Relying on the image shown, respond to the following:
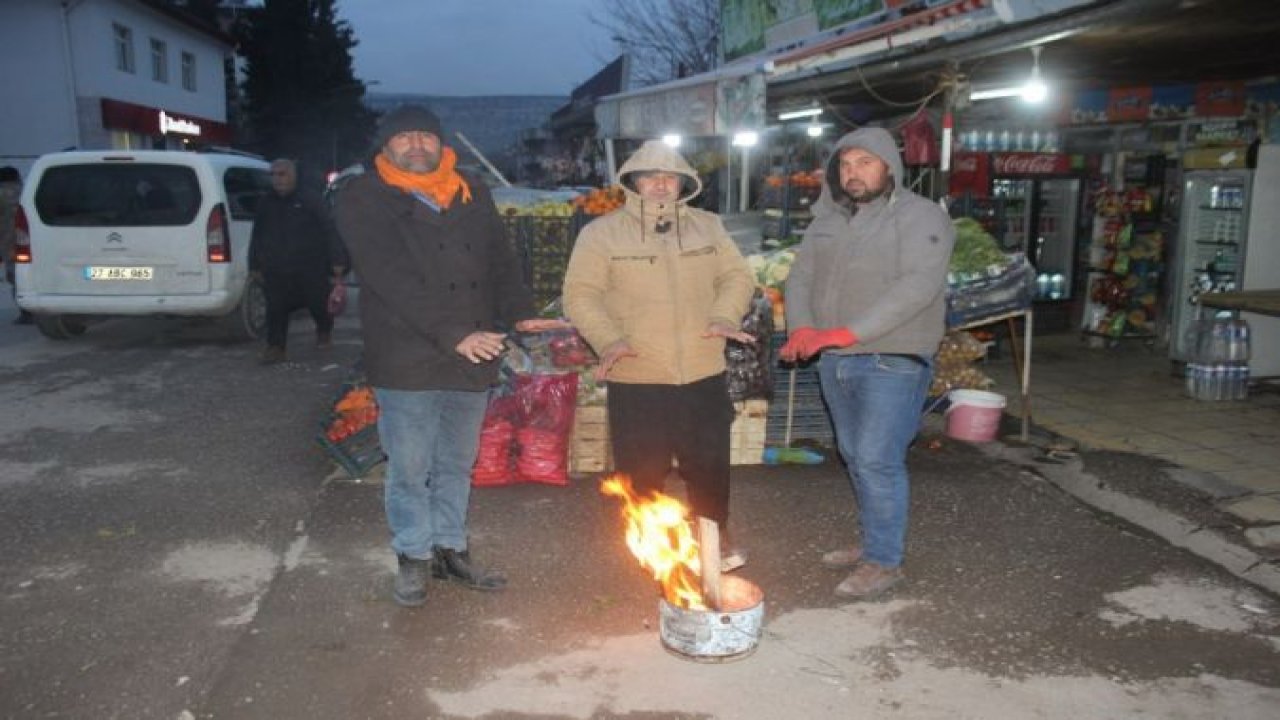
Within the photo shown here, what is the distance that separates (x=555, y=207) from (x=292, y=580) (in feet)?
16.8

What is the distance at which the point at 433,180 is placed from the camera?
159 inches

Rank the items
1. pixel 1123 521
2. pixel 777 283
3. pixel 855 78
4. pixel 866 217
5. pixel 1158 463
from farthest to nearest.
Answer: pixel 855 78 < pixel 777 283 < pixel 1158 463 < pixel 1123 521 < pixel 866 217

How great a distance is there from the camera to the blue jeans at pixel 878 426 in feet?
13.8

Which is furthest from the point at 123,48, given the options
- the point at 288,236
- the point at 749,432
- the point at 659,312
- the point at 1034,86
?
the point at 659,312

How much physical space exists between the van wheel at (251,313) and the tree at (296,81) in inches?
1467

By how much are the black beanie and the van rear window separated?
677 cm

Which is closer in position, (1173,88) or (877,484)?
(877,484)

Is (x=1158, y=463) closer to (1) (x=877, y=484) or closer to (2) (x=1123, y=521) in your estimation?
(2) (x=1123, y=521)

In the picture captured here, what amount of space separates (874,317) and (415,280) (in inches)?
72.9

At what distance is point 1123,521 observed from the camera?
5398mm

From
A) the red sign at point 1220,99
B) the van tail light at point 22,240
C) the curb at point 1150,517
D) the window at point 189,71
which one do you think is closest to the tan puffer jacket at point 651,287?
the curb at point 1150,517

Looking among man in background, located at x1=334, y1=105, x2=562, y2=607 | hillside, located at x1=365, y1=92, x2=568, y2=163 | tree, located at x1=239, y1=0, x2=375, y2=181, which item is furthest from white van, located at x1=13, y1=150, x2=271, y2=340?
hillside, located at x1=365, y1=92, x2=568, y2=163

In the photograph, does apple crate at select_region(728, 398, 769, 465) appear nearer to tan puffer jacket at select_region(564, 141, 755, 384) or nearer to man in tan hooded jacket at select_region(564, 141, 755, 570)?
man in tan hooded jacket at select_region(564, 141, 755, 570)

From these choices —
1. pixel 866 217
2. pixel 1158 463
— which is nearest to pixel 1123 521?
pixel 1158 463
